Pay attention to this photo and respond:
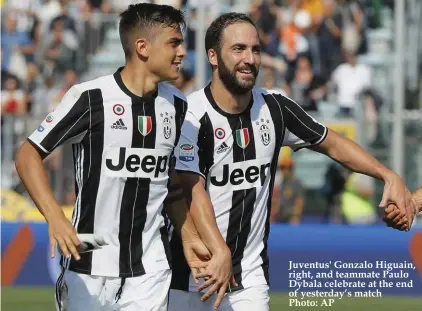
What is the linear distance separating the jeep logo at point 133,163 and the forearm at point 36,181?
46 cm

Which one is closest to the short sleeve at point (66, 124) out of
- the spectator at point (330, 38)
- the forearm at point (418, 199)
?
the forearm at point (418, 199)

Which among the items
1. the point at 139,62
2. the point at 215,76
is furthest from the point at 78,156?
the point at 215,76

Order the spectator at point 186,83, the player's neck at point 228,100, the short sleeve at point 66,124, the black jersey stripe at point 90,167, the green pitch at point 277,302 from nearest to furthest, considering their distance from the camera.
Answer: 1. the short sleeve at point 66,124
2. the black jersey stripe at point 90,167
3. the player's neck at point 228,100
4. the green pitch at point 277,302
5. the spectator at point 186,83

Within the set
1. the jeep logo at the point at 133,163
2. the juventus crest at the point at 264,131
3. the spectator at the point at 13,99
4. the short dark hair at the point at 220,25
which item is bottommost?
the jeep logo at the point at 133,163

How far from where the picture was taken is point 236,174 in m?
7.18

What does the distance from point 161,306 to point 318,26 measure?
10217 mm

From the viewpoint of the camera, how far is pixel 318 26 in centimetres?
1628

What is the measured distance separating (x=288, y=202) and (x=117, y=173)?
7.82 metres

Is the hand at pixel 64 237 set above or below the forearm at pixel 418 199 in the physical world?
below

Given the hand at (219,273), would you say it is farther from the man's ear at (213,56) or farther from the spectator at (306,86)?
the spectator at (306,86)

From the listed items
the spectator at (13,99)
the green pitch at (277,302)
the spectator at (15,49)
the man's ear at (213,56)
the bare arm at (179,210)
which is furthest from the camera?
the spectator at (15,49)

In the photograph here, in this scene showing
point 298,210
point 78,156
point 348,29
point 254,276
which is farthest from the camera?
point 348,29

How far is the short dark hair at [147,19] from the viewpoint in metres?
6.77

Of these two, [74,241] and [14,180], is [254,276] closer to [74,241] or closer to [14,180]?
[74,241]
